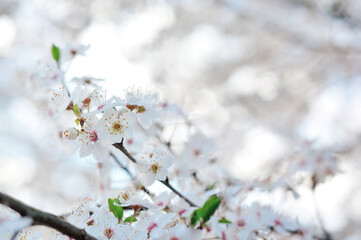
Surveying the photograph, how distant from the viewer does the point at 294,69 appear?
387 centimetres

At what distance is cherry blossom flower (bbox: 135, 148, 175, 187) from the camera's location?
31.4 inches

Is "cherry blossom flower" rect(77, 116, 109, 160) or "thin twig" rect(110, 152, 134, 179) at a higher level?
"cherry blossom flower" rect(77, 116, 109, 160)

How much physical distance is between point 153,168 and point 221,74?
3.62 metres

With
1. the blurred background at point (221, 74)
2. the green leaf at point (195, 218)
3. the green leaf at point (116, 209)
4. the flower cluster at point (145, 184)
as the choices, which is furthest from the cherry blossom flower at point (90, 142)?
the blurred background at point (221, 74)

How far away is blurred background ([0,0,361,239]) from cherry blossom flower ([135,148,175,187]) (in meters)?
2.91

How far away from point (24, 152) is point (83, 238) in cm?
408

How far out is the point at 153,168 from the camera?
80 cm

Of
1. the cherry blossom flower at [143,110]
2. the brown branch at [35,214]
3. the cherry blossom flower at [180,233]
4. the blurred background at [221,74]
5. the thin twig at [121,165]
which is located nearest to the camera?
the brown branch at [35,214]

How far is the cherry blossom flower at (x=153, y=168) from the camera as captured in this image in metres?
0.80

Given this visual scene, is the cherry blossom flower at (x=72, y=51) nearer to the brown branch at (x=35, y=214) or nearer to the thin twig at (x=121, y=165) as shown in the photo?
the thin twig at (x=121, y=165)

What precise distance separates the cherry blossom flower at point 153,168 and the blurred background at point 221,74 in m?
2.91

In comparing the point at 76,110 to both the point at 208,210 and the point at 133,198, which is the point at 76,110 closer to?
the point at 133,198

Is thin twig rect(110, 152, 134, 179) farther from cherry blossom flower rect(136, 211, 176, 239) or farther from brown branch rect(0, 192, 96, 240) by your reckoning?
brown branch rect(0, 192, 96, 240)

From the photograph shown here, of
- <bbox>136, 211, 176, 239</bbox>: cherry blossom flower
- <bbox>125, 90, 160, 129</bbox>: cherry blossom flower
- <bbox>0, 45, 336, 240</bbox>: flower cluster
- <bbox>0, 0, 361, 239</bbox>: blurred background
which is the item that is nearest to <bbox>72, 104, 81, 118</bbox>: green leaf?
<bbox>0, 45, 336, 240</bbox>: flower cluster
